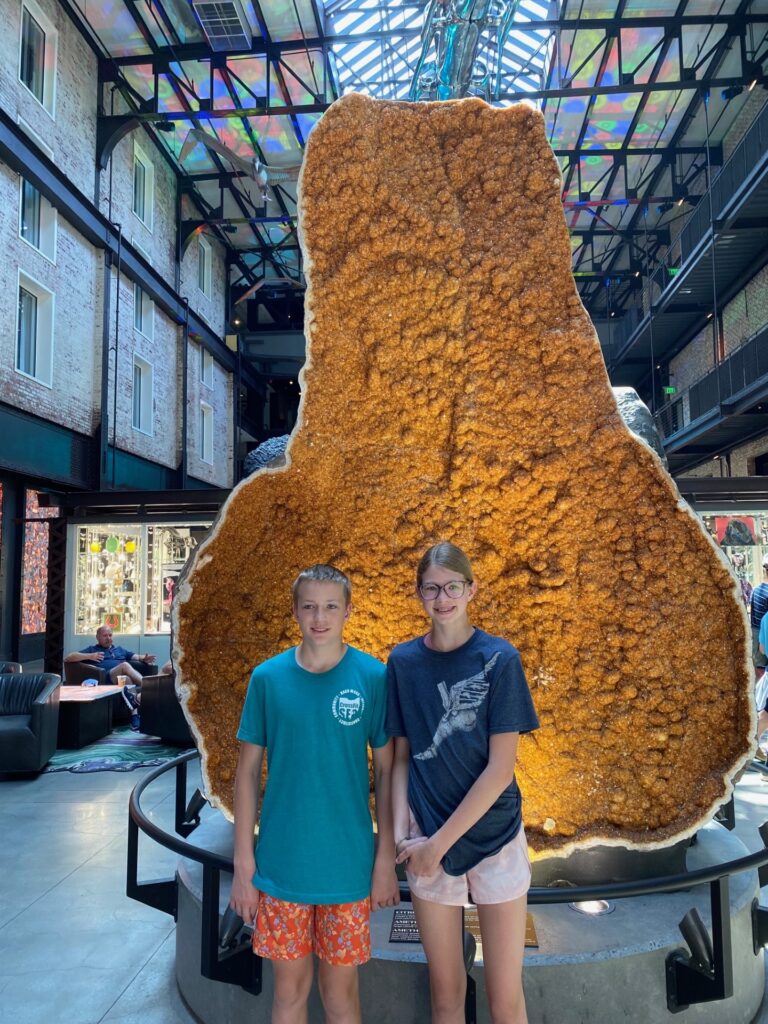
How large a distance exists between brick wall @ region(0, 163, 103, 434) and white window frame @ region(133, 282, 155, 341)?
179cm

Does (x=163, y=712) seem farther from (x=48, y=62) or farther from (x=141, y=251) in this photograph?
(x=141, y=251)

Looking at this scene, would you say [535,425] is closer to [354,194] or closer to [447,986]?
[354,194]

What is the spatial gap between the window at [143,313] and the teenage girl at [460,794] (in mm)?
15350

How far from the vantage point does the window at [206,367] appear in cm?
1986

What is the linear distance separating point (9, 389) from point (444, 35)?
9.77 meters

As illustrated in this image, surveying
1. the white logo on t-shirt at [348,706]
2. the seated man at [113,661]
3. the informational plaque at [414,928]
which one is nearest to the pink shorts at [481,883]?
the white logo on t-shirt at [348,706]

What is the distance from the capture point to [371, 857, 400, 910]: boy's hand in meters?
Answer: 1.83

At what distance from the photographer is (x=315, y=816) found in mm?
1816

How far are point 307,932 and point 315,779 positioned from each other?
418mm

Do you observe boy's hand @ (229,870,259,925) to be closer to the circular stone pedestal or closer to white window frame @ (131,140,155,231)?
the circular stone pedestal

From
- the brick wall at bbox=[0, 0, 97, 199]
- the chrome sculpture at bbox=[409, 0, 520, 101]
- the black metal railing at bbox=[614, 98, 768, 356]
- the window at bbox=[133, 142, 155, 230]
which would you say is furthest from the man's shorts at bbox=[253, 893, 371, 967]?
the window at bbox=[133, 142, 155, 230]

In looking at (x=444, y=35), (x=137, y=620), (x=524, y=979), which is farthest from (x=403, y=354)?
(x=137, y=620)

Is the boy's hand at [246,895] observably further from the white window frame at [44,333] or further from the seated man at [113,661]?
the white window frame at [44,333]

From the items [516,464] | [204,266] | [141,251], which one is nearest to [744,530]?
[516,464]
